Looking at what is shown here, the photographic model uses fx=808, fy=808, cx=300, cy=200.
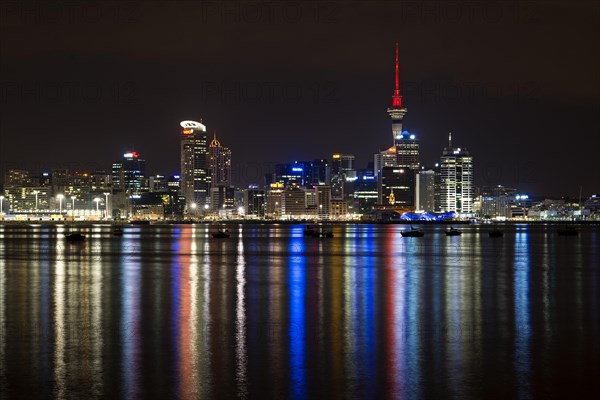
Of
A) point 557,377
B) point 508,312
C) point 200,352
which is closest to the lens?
point 557,377

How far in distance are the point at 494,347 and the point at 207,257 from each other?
1602 inches

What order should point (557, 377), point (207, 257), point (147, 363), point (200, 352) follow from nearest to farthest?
point (557, 377)
point (147, 363)
point (200, 352)
point (207, 257)

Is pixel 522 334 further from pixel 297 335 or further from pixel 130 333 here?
pixel 130 333

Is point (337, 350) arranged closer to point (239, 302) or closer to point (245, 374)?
point (245, 374)

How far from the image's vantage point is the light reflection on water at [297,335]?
15.8 meters

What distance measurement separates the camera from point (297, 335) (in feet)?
71.0

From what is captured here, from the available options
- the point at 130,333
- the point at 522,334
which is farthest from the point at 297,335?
the point at 522,334

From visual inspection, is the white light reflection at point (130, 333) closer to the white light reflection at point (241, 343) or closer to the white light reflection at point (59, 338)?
the white light reflection at point (59, 338)

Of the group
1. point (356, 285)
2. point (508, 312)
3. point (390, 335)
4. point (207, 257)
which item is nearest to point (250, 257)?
point (207, 257)

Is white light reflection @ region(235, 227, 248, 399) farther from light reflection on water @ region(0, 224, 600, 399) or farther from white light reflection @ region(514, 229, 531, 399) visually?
white light reflection @ region(514, 229, 531, 399)

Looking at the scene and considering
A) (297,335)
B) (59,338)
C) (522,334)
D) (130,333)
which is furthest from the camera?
(522,334)

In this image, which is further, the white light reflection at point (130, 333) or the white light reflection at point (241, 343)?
the white light reflection at point (130, 333)

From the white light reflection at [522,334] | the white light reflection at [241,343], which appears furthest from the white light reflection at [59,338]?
the white light reflection at [522,334]

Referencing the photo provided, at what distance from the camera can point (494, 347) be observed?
19922mm
